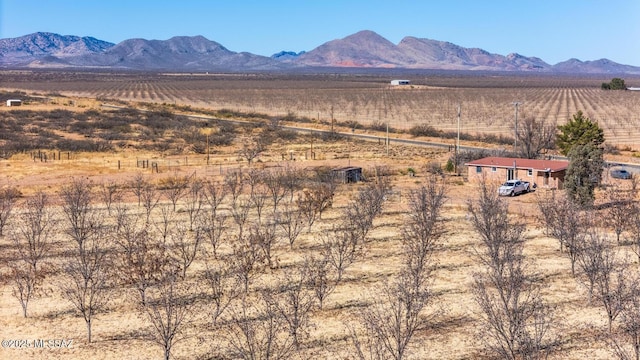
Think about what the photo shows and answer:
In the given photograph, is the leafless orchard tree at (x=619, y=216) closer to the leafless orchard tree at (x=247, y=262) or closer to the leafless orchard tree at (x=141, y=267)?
the leafless orchard tree at (x=247, y=262)

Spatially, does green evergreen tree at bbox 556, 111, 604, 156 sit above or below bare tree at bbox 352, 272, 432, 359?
above

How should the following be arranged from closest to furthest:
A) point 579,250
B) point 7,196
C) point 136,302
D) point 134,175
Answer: point 136,302 → point 579,250 → point 7,196 → point 134,175

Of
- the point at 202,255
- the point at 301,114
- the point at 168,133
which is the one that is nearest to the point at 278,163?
the point at 168,133

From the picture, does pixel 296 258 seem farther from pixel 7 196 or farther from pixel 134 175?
pixel 134 175

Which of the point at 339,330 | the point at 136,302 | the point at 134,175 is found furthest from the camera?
Result: the point at 134,175

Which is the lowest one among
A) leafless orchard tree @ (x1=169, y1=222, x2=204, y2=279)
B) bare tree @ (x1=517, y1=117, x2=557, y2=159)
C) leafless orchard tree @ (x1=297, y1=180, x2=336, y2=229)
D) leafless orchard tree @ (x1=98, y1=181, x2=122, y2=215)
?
leafless orchard tree @ (x1=169, y1=222, x2=204, y2=279)

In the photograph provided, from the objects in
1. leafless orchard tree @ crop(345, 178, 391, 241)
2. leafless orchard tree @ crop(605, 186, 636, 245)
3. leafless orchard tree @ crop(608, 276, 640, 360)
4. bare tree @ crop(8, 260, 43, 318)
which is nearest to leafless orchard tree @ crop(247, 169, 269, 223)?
leafless orchard tree @ crop(345, 178, 391, 241)

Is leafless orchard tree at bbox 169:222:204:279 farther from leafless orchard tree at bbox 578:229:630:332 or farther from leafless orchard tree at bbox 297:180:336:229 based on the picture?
leafless orchard tree at bbox 578:229:630:332
